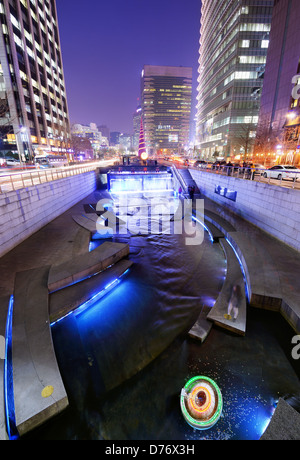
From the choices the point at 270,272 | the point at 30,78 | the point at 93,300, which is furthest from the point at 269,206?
the point at 30,78

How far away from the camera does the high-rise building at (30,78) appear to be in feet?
170

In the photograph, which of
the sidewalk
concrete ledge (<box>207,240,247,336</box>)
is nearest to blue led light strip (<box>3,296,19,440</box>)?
the sidewalk

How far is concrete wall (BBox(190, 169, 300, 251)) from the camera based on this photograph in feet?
39.0

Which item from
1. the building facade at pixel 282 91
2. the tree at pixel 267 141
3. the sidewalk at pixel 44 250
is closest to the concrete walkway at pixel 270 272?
the sidewalk at pixel 44 250

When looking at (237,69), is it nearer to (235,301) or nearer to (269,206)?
(269,206)

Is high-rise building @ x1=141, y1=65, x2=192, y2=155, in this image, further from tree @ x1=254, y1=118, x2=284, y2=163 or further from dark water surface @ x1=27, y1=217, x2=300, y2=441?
dark water surface @ x1=27, y1=217, x2=300, y2=441

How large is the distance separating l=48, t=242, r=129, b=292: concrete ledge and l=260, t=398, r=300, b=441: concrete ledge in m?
7.68

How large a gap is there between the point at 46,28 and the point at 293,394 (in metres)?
109

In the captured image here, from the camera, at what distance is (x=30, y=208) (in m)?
A: 13.8

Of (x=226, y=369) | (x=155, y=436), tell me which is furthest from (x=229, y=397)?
(x=155, y=436)

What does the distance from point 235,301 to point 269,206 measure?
9188 mm

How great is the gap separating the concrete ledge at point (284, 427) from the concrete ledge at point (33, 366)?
4.39 meters

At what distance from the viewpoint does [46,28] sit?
7319 cm
